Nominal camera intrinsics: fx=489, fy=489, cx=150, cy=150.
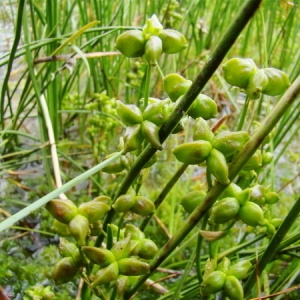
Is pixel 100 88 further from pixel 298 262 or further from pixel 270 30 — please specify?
pixel 298 262

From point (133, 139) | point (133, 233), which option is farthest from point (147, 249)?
point (133, 139)

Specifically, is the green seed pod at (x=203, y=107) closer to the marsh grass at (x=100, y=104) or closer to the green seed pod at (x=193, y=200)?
the green seed pod at (x=193, y=200)

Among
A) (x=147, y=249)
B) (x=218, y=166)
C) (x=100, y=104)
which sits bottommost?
(x=100, y=104)

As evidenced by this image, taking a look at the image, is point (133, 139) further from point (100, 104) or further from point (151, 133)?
point (100, 104)

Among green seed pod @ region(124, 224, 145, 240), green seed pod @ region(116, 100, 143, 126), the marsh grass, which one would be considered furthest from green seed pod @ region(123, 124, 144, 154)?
the marsh grass

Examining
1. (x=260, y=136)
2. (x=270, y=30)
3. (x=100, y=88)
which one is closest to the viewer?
(x=260, y=136)

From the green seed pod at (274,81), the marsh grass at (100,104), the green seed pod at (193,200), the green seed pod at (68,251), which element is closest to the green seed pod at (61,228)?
the green seed pod at (68,251)

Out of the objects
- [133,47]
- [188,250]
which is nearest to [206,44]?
[188,250]
